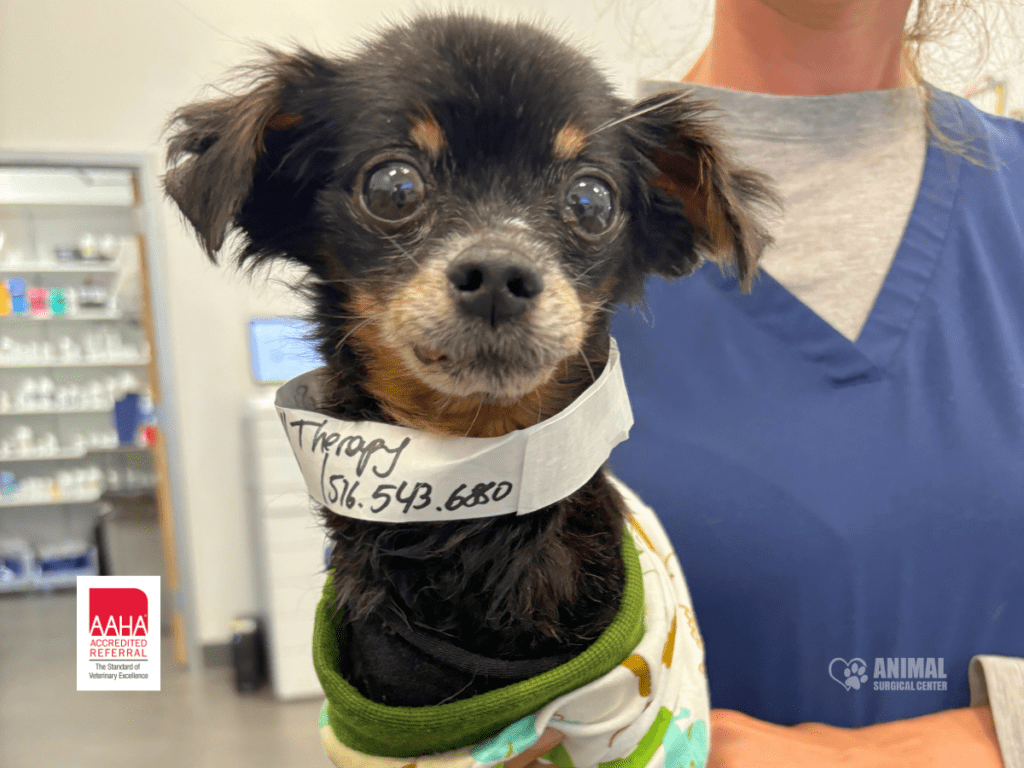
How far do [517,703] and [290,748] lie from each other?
5.88ft

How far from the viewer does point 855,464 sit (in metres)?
0.71

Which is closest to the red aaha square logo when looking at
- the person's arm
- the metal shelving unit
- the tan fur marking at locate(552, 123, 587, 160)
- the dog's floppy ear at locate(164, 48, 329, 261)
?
the metal shelving unit

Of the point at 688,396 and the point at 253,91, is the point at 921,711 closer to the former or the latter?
the point at 688,396

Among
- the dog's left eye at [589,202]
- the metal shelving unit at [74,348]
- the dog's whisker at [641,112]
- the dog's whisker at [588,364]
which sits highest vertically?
the dog's whisker at [641,112]

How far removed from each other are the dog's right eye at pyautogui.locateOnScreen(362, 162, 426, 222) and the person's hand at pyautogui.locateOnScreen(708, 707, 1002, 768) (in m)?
0.55

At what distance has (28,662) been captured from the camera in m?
1.41

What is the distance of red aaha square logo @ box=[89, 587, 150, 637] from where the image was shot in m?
0.69

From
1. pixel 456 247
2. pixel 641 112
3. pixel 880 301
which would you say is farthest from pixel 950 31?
pixel 456 247

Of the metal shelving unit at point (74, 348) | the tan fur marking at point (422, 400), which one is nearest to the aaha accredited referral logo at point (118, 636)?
the metal shelving unit at point (74, 348)

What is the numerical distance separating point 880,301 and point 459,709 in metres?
0.60

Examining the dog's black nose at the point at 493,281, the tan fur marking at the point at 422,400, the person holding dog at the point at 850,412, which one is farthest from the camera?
the person holding dog at the point at 850,412

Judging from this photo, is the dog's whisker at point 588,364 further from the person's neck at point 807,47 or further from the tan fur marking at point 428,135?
the person's neck at point 807,47

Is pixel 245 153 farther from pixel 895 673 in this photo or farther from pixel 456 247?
pixel 895 673

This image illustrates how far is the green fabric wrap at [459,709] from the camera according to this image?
1.67 ft
